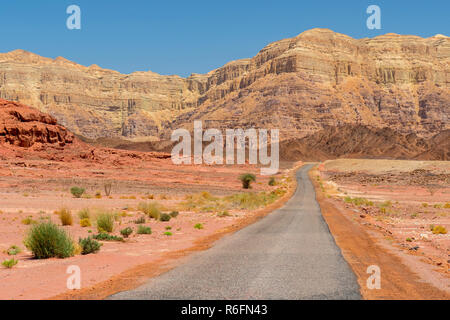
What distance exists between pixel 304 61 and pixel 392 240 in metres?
178

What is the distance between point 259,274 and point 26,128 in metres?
63.7

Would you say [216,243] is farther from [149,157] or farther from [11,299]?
[149,157]

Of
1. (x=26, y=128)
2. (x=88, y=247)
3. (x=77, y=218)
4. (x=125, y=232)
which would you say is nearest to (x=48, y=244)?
(x=88, y=247)

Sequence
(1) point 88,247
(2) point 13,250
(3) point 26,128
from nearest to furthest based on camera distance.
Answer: (1) point 88,247 → (2) point 13,250 → (3) point 26,128

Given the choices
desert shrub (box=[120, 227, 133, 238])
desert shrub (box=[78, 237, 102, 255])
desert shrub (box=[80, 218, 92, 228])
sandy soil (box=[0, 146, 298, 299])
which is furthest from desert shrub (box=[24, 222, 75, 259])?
desert shrub (box=[80, 218, 92, 228])

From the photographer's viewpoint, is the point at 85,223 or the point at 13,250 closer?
the point at 13,250

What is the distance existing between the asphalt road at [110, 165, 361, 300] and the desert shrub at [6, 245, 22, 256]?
542cm

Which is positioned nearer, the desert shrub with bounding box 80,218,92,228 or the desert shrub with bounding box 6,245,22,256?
the desert shrub with bounding box 6,245,22,256

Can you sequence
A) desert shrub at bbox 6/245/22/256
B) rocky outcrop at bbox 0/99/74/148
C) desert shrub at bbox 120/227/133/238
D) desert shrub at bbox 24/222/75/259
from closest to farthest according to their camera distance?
desert shrub at bbox 24/222/75/259, desert shrub at bbox 6/245/22/256, desert shrub at bbox 120/227/133/238, rocky outcrop at bbox 0/99/74/148

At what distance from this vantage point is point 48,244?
456 inches

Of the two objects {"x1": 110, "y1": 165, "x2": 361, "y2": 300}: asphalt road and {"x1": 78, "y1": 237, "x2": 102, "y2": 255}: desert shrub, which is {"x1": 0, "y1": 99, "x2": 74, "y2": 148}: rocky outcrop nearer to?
{"x1": 78, "y1": 237, "x2": 102, "y2": 255}: desert shrub

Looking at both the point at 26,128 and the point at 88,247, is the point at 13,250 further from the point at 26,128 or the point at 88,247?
the point at 26,128

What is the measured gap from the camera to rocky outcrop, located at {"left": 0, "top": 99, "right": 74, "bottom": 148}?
205 feet
